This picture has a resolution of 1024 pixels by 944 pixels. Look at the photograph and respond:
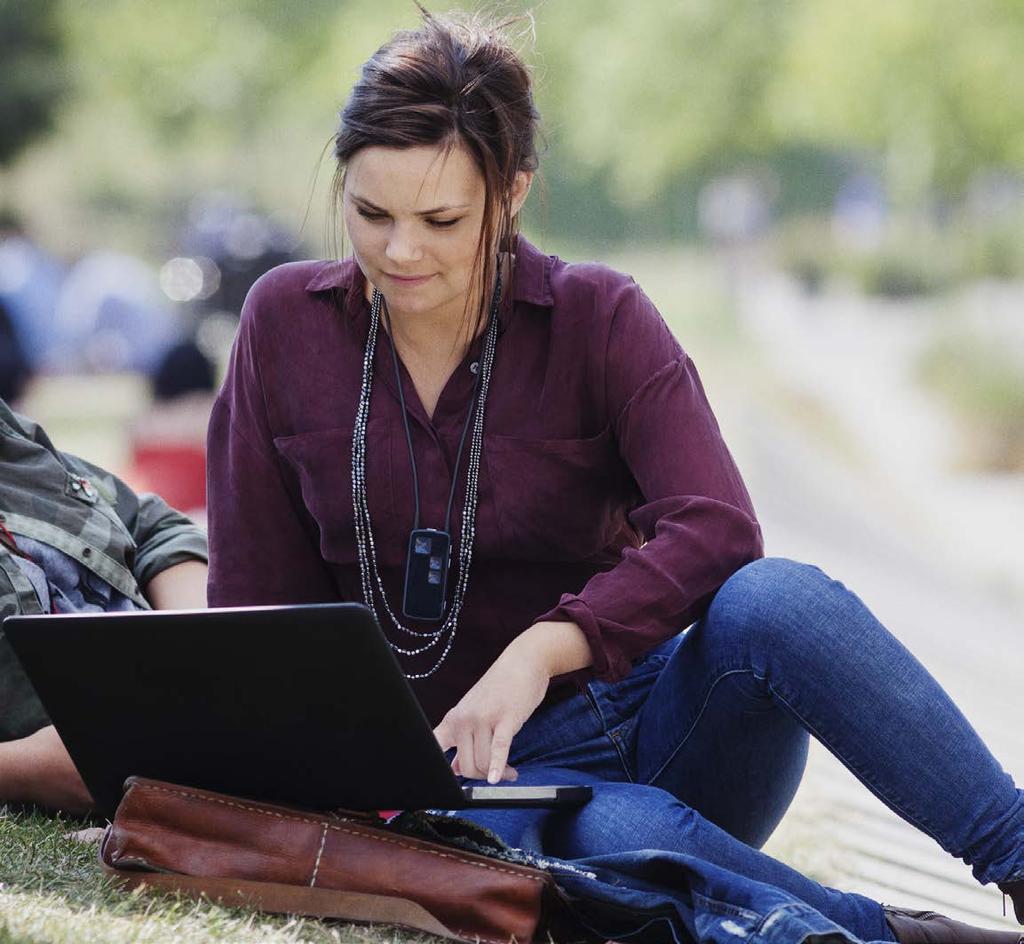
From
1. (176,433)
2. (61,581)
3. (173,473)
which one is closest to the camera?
(61,581)

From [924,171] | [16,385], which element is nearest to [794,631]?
[16,385]

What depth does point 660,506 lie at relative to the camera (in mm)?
2422

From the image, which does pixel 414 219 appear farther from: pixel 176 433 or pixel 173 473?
pixel 176 433

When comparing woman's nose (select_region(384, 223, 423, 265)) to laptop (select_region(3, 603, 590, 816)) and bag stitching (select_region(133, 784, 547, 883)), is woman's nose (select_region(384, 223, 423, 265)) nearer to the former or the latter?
laptop (select_region(3, 603, 590, 816))

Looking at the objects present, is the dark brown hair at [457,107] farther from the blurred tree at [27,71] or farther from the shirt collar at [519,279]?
the blurred tree at [27,71]

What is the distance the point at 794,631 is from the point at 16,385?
6.60 meters

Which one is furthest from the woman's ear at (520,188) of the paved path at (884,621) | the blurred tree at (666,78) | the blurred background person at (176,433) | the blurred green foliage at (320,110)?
the blurred tree at (666,78)

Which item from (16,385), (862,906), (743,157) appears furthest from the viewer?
(743,157)

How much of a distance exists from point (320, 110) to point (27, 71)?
4.55 m

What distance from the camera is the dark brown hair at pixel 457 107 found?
2.39 metres

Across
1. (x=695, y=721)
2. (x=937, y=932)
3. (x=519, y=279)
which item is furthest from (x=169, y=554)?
(x=937, y=932)

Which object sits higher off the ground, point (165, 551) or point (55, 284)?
point (165, 551)

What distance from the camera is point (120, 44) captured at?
26.8 m

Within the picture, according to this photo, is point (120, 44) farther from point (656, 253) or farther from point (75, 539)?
point (75, 539)
